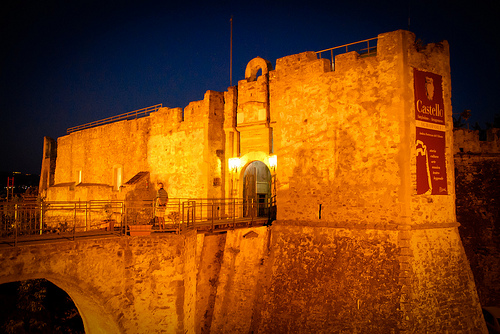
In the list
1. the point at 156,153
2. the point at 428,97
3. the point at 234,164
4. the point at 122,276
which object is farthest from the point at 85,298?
the point at 428,97

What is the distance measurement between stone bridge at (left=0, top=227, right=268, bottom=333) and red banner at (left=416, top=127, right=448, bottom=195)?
643 cm

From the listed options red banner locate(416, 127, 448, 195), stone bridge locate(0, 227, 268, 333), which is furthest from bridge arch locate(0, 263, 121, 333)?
red banner locate(416, 127, 448, 195)

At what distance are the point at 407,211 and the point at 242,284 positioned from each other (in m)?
5.53

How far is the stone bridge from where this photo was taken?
24.7 feet

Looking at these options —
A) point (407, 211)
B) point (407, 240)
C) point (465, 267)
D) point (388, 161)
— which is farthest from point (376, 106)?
point (465, 267)

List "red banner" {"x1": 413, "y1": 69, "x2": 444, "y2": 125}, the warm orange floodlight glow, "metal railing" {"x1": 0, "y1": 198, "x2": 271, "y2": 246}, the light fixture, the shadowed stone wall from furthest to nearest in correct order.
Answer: the warm orange floodlight glow
the light fixture
"red banner" {"x1": 413, "y1": 69, "x2": 444, "y2": 125}
the shadowed stone wall
"metal railing" {"x1": 0, "y1": 198, "x2": 271, "y2": 246}

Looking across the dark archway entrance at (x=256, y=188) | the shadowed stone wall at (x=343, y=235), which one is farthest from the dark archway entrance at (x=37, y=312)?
the dark archway entrance at (x=256, y=188)

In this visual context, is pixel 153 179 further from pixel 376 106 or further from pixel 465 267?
pixel 465 267

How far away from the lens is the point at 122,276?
8.45 meters

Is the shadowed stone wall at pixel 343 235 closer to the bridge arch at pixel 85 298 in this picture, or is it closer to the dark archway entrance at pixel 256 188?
the bridge arch at pixel 85 298

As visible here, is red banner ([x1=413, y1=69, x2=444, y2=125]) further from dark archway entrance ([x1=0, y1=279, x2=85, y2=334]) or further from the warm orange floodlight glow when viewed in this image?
dark archway entrance ([x1=0, y1=279, x2=85, y2=334])

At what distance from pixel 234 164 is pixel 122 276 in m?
7.17

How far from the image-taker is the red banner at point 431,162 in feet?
32.6

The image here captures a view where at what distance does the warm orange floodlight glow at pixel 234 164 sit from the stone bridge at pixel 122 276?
17.1ft
